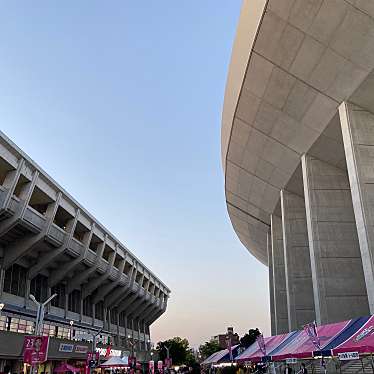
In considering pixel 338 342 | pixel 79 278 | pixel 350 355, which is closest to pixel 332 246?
pixel 338 342

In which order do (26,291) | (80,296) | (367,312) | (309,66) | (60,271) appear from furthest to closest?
(80,296) < (60,271) < (26,291) < (367,312) < (309,66)

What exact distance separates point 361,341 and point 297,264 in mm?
22155

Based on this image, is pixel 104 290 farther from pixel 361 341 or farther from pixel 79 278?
pixel 361 341

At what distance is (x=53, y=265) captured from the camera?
45.4 meters

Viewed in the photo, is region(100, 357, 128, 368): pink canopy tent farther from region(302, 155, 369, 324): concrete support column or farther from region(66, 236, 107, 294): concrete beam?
region(302, 155, 369, 324): concrete support column

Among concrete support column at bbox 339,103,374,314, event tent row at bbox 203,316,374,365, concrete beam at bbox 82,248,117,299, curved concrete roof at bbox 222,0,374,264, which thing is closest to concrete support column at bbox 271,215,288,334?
curved concrete roof at bbox 222,0,374,264

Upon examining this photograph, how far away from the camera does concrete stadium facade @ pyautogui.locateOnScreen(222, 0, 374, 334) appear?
68.2 ft

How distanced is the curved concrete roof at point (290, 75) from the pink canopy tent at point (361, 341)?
42.7ft

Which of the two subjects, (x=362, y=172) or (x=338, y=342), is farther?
(x=362, y=172)

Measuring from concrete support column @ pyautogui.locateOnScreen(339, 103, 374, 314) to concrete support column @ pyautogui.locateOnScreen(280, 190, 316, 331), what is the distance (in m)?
12.6

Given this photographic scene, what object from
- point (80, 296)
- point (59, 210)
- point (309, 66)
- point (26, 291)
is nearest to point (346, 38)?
point (309, 66)

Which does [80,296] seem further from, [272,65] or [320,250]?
[272,65]

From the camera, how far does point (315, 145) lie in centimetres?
2767

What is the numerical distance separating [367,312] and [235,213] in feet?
80.2
